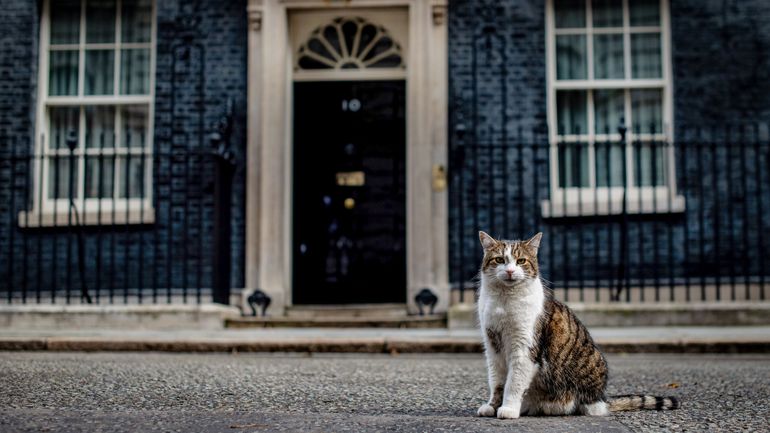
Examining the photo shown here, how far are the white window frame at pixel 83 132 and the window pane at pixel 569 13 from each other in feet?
15.6

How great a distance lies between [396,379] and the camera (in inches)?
254

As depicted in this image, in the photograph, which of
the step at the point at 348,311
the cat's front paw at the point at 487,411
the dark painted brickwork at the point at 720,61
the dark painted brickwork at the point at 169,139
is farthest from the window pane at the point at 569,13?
the cat's front paw at the point at 487,411

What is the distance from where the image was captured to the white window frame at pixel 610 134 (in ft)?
36.2

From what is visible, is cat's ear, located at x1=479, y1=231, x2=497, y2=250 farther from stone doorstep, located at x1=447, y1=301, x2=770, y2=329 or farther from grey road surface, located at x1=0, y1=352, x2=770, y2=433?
stone doorstep, located at x1=447, y1=301, x2=770, y2=329

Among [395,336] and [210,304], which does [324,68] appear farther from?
[395,336]

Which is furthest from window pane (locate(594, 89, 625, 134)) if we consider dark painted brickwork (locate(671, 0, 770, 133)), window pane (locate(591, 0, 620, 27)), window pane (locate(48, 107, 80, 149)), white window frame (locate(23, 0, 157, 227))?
window pane (locate(48, 107, 80, 149))

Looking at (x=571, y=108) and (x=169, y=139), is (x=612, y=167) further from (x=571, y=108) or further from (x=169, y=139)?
(x=169, y=139)

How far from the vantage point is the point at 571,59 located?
37.9 feet

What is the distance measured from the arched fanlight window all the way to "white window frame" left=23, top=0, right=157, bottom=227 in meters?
1.88

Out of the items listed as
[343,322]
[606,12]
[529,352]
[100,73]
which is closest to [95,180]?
[100,73]

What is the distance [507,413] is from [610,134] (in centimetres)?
751

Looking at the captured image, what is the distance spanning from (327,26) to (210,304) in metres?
3.66

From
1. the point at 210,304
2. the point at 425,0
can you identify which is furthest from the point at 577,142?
the point at 210,304

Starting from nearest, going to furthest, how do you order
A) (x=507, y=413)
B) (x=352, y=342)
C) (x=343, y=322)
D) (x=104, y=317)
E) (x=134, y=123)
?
(x=507, y=413)
(x=352, y=342)
(x=104, y=317)
(x=343, y=322)
(x=134, y=123)
